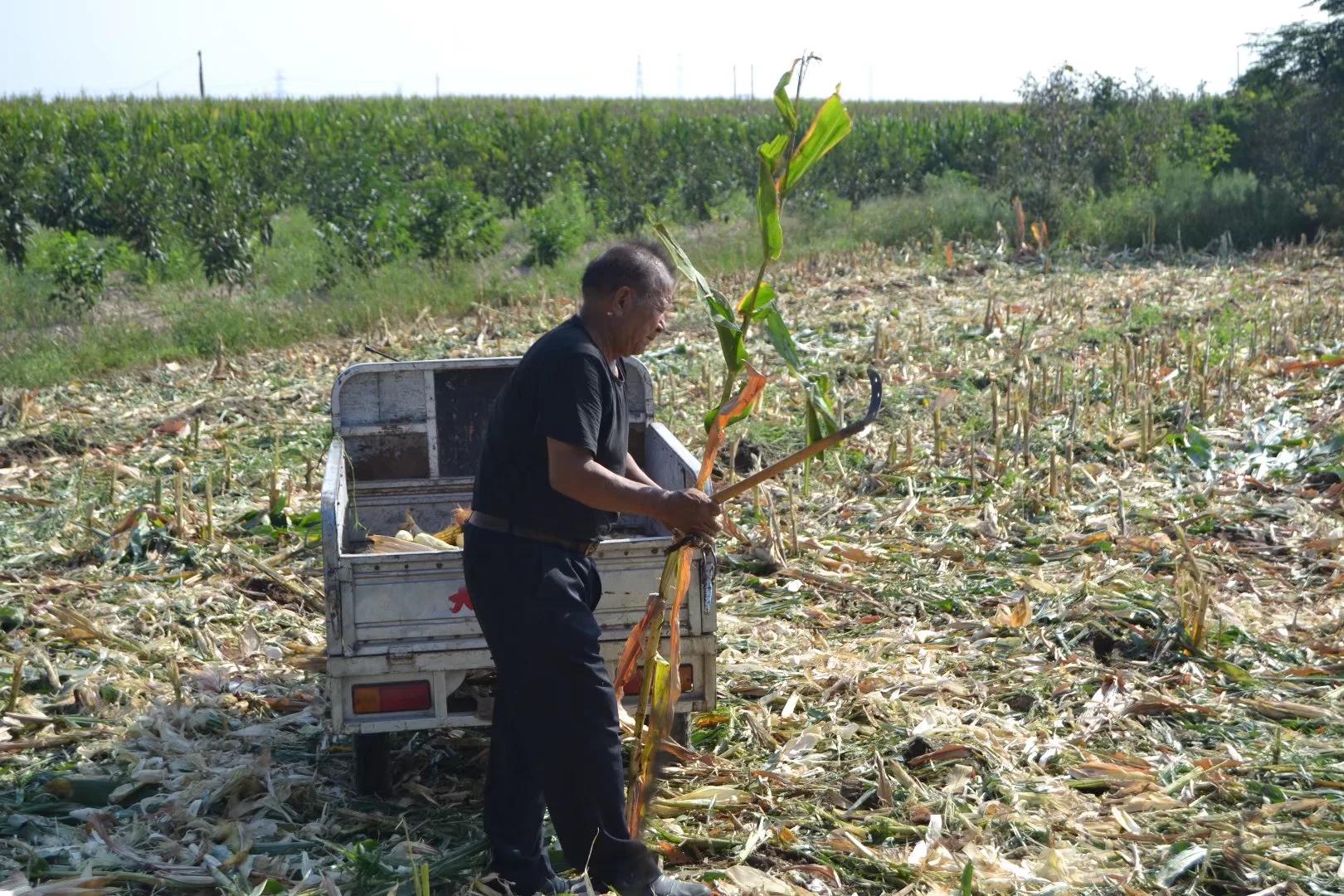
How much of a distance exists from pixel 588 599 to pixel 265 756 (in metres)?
1.60

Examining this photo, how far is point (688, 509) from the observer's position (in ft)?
11.5

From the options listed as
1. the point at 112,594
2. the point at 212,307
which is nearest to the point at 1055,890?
the point at 112,594

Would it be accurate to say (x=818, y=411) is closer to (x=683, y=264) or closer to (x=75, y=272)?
(x=683, y=264)

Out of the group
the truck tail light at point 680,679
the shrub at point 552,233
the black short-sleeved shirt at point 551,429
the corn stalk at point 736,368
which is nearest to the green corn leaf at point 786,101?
the corn stalk at point 736,368

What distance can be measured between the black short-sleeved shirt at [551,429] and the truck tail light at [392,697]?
89 centimetres

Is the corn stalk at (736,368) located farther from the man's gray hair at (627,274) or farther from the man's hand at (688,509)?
the man's hand at (688,509)

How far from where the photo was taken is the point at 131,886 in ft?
12.7

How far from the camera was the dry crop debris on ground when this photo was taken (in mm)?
4062

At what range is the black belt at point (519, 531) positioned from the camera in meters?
3.58

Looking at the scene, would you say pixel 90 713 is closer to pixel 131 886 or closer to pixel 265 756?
pixel 265 756

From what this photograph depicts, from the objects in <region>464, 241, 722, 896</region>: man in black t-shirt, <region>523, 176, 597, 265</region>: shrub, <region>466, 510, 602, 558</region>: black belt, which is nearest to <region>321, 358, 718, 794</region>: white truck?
<region>464, 241, 722, 896</region>: man in black t-shirt

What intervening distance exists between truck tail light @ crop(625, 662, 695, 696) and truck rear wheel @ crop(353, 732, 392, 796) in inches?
33.3

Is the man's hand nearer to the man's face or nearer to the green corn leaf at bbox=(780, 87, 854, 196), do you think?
the man's face

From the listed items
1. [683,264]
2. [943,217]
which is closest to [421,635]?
[683,264]
